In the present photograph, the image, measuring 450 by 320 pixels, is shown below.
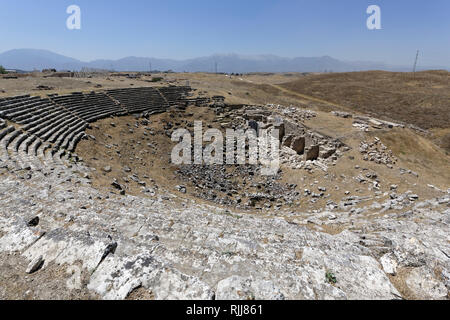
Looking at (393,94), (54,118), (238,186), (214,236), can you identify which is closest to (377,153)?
(238,186)

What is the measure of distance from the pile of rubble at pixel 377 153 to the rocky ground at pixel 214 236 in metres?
0.57

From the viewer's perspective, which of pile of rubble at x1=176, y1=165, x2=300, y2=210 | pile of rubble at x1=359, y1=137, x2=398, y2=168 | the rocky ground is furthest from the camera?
pile of rubble at x1=359, y1=137, x2=398, y2=168

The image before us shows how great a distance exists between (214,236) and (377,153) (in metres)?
17.0

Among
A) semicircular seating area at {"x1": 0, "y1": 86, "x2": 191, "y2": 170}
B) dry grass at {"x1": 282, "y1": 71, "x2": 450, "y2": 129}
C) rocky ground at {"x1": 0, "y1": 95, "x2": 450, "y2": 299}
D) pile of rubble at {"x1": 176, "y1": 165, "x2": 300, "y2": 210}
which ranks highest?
dry grass at {"x1": 282, "y1": 71, "x2": 450, "y2": 129}

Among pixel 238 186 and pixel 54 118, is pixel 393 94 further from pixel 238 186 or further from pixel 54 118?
pixel 54 118

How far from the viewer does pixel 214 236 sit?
6309 millimetres

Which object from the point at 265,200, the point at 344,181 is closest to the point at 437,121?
the point at 344,181

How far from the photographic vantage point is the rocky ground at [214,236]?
369 cm

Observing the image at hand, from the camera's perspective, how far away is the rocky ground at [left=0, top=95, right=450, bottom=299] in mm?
3688

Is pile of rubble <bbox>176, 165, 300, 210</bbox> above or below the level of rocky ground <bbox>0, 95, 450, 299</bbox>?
below

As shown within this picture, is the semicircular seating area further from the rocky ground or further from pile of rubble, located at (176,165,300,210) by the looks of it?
pile of rubble, located at (176,165,300,210)

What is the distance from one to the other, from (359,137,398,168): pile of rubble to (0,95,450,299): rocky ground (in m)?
0.57

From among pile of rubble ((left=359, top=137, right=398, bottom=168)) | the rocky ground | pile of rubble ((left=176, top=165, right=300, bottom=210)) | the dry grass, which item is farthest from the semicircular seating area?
the dry grass
